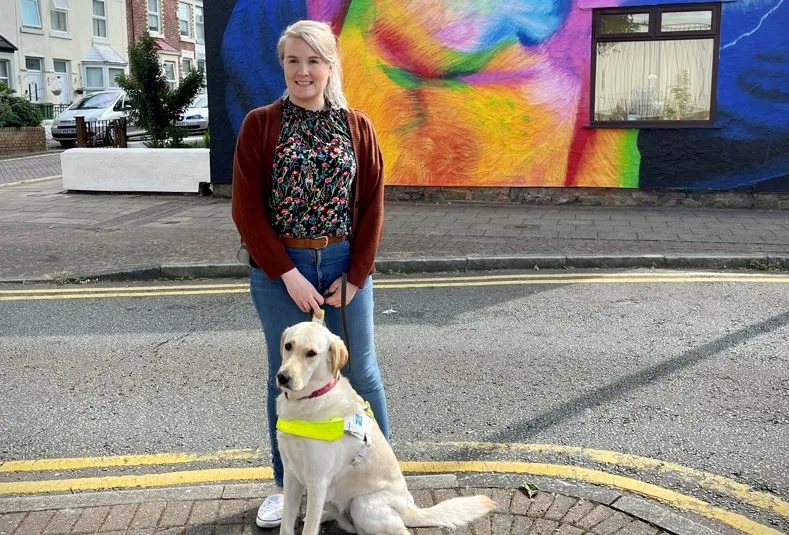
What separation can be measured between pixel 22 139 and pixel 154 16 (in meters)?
16.5

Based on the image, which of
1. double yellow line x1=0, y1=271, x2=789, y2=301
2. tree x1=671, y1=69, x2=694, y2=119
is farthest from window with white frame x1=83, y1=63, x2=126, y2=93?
double yellow line x1=0, y1=271, x2=789, y2=301

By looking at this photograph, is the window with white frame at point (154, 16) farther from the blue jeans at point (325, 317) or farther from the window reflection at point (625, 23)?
the blue jeans at point (325, 317)

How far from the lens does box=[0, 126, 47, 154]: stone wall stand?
935 inches

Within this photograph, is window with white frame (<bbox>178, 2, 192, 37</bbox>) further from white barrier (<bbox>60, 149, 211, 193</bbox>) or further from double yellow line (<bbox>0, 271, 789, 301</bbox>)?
double yellow line (<bbox>0, 271, 789, 301</bbox>)

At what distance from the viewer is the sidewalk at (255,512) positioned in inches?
119

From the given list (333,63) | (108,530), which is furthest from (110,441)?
(333,63)

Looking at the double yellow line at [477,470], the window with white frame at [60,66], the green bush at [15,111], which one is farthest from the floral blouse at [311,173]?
the window with white frame at [60,66]

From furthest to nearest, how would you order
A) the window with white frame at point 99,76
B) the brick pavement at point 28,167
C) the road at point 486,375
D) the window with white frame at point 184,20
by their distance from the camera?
the window with white frame at point 184,20, the window with white frame at point 99,76, the brick pavement at point 28,167, the road at point 486,375

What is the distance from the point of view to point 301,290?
2.94 meters

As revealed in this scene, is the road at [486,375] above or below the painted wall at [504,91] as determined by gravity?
below

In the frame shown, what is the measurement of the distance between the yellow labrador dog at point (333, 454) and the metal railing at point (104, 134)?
15087mm

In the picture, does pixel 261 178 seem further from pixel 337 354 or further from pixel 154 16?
pixel 154 16

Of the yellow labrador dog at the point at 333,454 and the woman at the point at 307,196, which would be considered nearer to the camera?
the yellow labrador dog at the point at 333,454

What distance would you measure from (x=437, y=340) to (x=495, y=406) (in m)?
1.31
